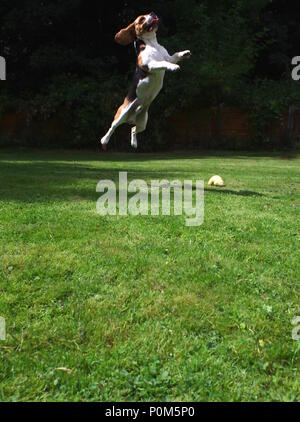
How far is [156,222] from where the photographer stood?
196 inches

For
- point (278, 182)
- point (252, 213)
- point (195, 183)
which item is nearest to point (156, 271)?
point (252, 213)

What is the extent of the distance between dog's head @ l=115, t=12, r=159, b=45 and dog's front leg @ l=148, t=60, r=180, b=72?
48 centimetres

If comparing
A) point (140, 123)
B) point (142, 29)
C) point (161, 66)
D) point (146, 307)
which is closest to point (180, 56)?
point (161, 66)

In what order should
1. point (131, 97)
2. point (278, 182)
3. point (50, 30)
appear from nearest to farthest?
point (131, 97) → point (278, 182) → point (50, 30)

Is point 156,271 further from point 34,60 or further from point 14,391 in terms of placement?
point 34,60

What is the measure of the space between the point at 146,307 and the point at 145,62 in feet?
12.5

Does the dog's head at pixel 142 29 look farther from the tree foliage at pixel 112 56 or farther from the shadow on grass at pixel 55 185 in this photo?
the tree foliage at pixel 112 56

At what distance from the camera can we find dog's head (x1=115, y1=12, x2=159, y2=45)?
5.95 metres

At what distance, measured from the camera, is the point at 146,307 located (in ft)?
10.4

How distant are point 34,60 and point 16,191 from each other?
16.7 metres

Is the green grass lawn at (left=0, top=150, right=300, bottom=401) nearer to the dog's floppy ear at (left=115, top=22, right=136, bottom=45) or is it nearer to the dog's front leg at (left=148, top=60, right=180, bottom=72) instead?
the dog's front leg at (left=148, top=60, right=180, bottom=72)

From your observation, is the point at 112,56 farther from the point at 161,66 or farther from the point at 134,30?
the point at 161,66

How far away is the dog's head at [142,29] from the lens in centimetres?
595
